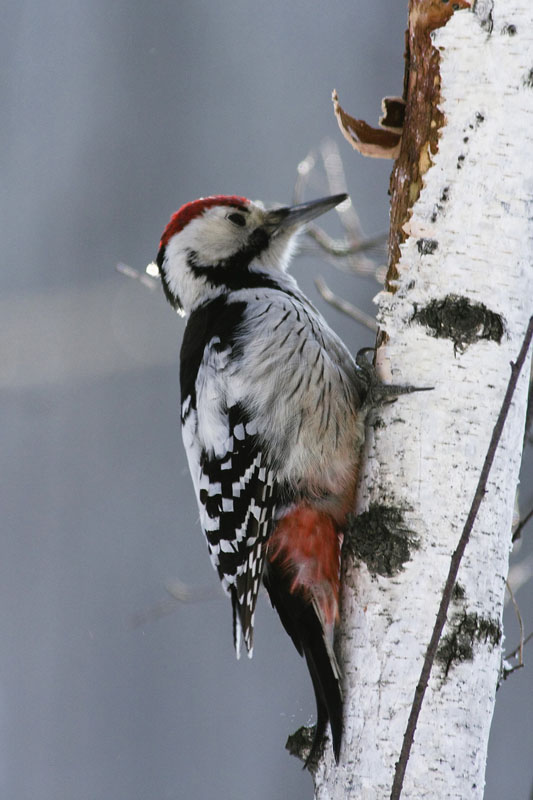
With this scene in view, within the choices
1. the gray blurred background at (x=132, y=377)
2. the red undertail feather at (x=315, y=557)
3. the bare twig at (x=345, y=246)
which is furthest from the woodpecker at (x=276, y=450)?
the gray blurred background at (x=132, y=377)

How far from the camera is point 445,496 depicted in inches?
68.1

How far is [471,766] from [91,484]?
453cm

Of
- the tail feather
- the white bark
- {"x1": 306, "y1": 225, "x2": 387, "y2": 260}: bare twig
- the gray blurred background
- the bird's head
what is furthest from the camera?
the gray blurred background

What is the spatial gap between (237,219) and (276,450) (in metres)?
0.87

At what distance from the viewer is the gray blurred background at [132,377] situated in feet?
16.6

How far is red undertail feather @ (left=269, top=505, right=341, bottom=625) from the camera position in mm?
2164

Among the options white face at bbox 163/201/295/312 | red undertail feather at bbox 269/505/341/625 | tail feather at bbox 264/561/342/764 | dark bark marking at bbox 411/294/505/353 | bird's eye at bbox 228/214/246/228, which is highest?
bird's eye at bbox 228/214/246/228

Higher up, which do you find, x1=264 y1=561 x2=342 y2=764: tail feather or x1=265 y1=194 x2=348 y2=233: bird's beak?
x1=265 y1=194 x2=348 y2=233: bird's beak

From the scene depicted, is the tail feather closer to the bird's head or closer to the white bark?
the white bark

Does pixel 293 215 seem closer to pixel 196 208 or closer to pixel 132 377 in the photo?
pixel 196 208

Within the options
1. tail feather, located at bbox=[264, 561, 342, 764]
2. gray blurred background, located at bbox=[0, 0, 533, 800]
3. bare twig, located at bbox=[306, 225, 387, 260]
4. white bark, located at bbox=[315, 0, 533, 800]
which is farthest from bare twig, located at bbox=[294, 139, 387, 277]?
gray blurred background, located at bbox=[0, 0, 533, 800]

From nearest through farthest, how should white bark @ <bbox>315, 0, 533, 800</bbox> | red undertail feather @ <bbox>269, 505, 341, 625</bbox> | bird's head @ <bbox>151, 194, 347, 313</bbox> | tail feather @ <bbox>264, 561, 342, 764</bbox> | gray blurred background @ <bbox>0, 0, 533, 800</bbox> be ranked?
white bark @ <bbox>315, 0, 533, 800</bbox> → tail feather @ <bbox>264, 561, 342, 764</bbox> → red undertail feather @ <bbox>269, 505, 341, 625</bbox> → bird's head @ <bbox>151, 194, 347, 313</bbox> → gray blurred background @ <bbox>0, 0, 533, 800</bbox>

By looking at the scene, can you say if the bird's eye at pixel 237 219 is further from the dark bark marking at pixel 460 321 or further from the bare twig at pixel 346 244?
the dark bark marking at pixel 460 321

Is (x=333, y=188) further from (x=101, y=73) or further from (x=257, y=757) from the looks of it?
(x=101, y=73)
